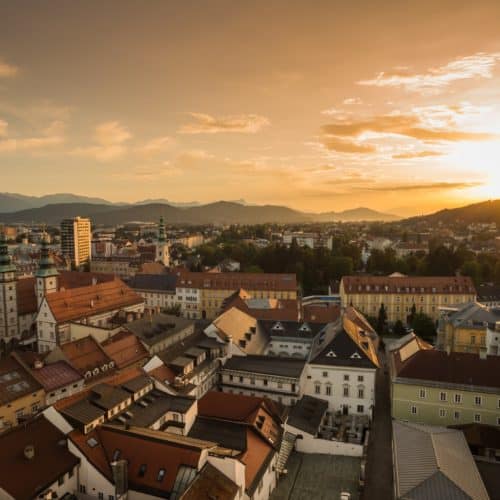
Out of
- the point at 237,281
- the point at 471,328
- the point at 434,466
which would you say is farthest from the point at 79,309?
the point at 471,328

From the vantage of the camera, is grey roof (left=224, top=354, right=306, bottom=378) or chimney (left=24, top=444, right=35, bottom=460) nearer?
chimney (left=24, top=444, right=35, bottom=460)

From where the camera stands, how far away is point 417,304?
8231 cm

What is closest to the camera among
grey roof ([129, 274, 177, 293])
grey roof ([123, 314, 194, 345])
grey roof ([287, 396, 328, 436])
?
grey roof ([287, 396, 328, 436])

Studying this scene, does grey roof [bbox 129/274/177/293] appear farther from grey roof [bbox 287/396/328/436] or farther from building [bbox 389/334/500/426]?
building [bbox 389/334/500/426]

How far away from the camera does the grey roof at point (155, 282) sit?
305 feet

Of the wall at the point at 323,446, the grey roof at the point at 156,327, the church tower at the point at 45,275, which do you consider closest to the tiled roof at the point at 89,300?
the church tower at the point at 45,275

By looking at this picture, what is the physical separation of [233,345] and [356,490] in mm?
21008

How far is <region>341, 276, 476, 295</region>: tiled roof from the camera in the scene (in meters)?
80.9

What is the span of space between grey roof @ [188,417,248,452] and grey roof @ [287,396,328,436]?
7.14 meters

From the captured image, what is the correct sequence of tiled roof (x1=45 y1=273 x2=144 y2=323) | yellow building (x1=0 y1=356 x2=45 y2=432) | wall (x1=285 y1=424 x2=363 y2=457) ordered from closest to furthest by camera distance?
yellow building (x1=0 y1=356 x2=45 y2=432)
wall (x1=285 y1=424 x2=363 y2=457)
tiled roof (x1=45 y1=273 x2=144 y2=323)

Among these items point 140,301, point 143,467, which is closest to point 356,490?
point 143,467

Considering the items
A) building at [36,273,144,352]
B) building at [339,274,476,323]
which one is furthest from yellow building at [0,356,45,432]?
building at [339,274,476,323]

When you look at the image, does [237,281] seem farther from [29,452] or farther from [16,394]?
[29,452]

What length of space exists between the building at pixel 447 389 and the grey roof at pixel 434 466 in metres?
5.28
